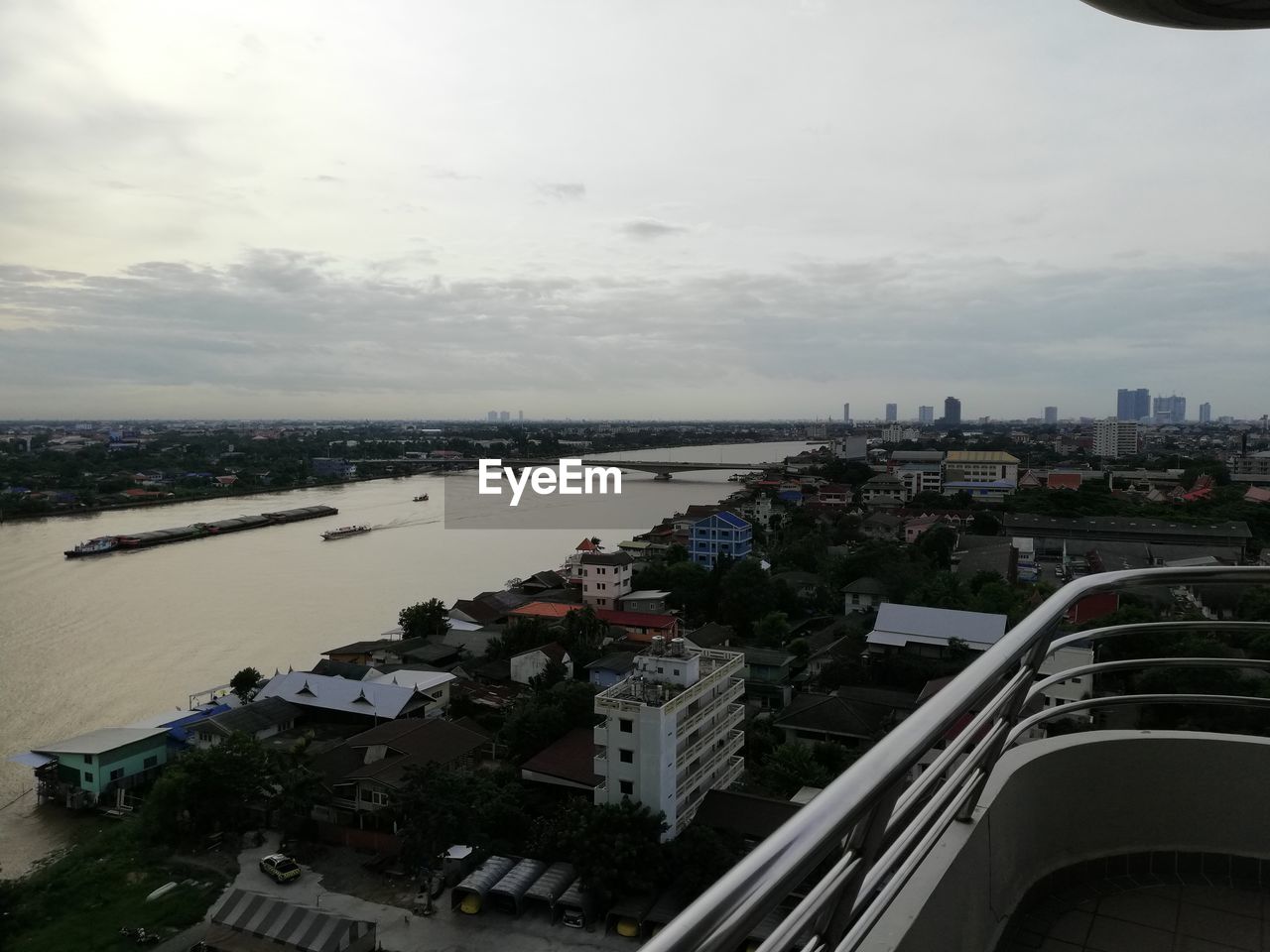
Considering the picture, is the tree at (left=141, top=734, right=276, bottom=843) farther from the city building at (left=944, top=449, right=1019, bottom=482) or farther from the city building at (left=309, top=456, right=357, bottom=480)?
the city building at (left=309, top=456, right=357, bottom=480)

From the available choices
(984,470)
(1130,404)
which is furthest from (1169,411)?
(984,470)

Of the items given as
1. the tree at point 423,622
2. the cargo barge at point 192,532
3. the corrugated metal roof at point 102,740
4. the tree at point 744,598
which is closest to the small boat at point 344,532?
the cargo barge at point 192,532

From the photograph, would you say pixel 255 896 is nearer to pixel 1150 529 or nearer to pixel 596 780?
pixel 596 780

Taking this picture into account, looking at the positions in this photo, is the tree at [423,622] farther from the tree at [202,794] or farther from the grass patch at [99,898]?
the grass patch at [99,898]

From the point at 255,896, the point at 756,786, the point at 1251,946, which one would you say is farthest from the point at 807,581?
the point at 1251,946

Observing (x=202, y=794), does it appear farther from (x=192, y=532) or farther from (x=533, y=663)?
(x=192, y=532)

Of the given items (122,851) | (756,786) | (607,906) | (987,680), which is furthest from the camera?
(756,786)
